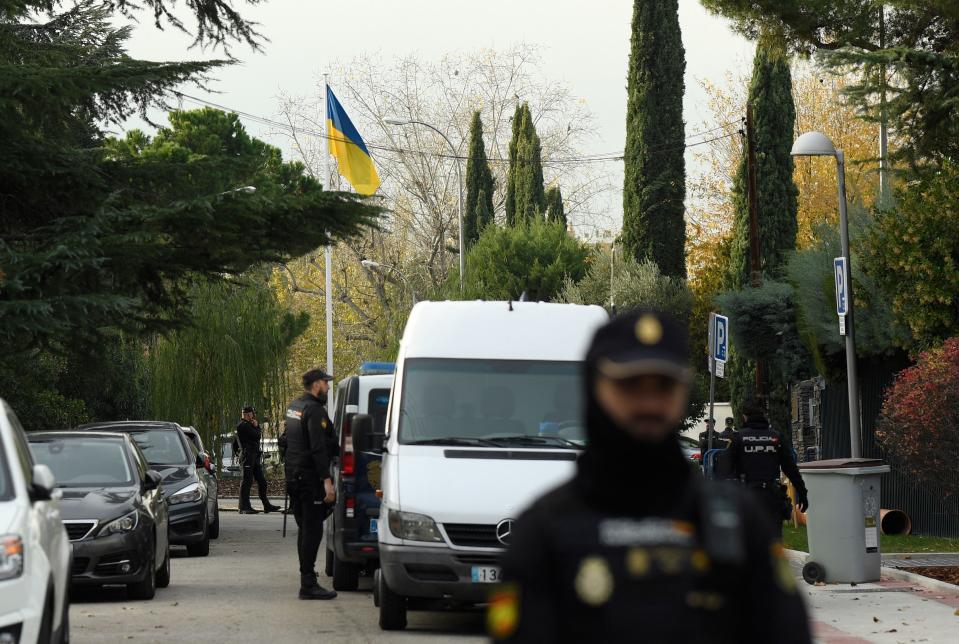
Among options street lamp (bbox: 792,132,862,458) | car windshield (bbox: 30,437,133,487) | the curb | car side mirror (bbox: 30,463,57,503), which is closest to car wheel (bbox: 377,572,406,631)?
car side mirror (bbox: 30,463,57,503)

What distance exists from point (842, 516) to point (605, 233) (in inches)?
2206

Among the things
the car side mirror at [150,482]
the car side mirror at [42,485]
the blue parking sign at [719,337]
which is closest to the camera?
the car side mirror at [42,485]

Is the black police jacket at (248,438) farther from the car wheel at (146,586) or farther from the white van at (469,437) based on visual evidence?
the white van at (469,437)

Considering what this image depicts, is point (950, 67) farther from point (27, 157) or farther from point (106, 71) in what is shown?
point (27, 157)

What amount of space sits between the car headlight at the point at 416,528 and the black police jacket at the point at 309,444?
7.81ft

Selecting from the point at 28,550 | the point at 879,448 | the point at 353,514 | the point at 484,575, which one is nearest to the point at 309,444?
the point at 353,514

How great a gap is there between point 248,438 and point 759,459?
16537mm

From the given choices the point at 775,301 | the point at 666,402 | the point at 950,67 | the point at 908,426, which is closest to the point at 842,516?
the point at 908,426

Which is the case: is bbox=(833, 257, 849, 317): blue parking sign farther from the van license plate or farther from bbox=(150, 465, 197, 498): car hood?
the van license plate

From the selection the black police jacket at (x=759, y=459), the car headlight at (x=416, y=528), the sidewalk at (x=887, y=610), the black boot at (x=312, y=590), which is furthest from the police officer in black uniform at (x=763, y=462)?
the car headlight at (x=416, y=528)

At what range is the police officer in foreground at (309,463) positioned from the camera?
13609mm

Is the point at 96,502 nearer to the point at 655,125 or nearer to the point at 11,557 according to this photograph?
the point at 11,557

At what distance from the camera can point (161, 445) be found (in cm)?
2138

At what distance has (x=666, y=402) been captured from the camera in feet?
9.95
